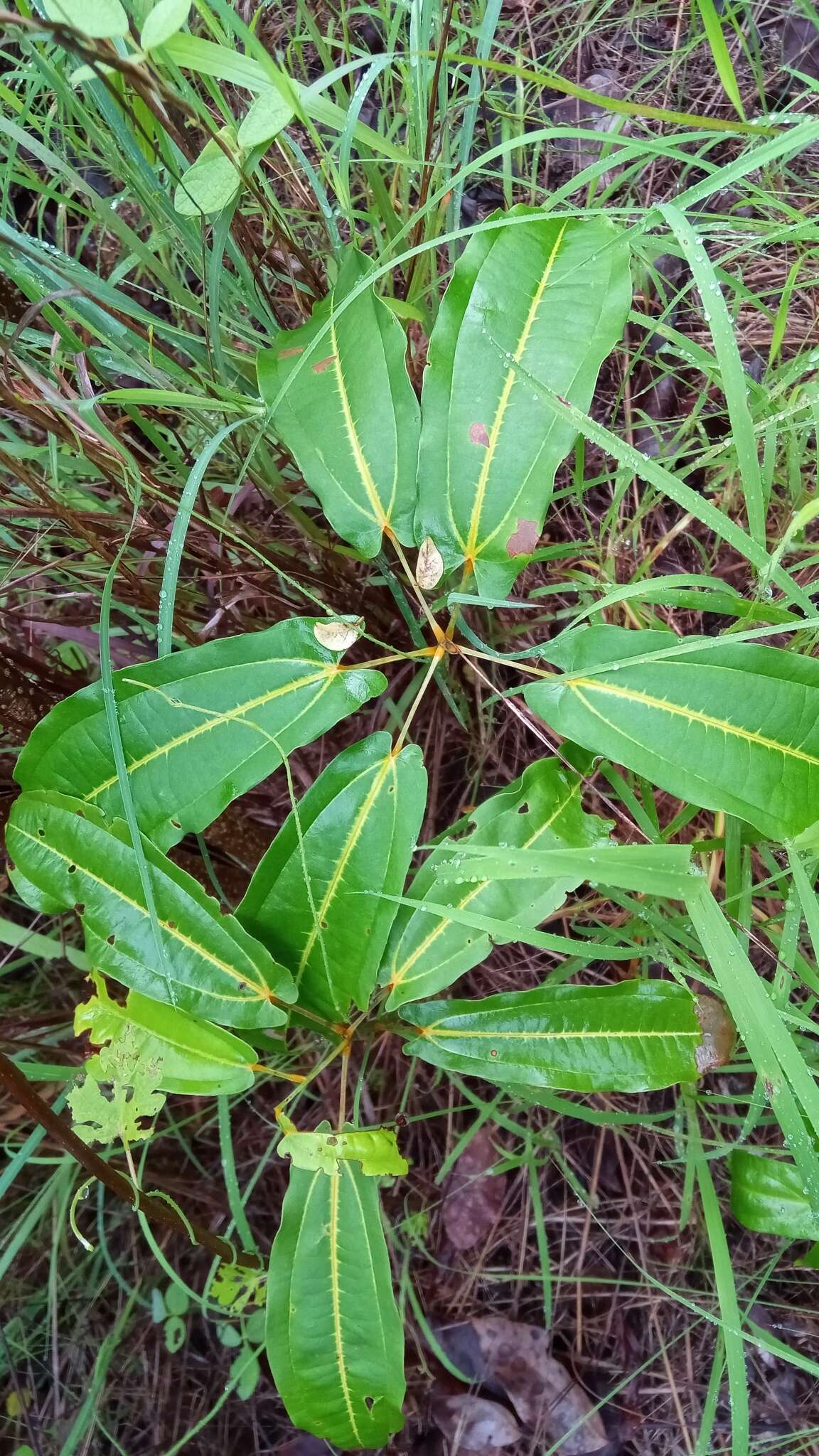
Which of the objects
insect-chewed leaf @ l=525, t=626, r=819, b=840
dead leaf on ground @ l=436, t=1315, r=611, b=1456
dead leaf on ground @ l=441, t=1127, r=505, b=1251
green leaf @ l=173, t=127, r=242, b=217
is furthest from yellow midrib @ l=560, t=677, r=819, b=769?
dead leaf on ground @ l=436, t=1315, r=611, b=1456

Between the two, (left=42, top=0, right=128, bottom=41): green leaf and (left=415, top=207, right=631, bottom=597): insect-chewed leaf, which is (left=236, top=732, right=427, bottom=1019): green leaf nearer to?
(left=415, top=207, right=631, bottom=597): insect-chewed leaf

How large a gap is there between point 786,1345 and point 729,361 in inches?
50.7

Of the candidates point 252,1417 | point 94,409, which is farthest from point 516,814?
point 252,1417

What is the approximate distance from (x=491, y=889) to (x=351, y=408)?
1.74 feet

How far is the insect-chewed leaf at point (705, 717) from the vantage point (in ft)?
2.66

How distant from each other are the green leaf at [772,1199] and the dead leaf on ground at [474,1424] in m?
0.57

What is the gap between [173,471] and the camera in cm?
116

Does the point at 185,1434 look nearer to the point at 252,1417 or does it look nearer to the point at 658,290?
the point at 252,1417

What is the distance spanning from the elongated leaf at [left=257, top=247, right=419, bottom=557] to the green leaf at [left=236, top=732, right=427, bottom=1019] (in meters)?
0.25

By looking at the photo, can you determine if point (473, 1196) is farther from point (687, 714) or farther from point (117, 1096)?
Result: point (687, 714)

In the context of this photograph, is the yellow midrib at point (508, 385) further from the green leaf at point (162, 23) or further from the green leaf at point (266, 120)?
the green leaf at point (162, 23)

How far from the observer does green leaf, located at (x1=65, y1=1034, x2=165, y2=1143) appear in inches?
35.0

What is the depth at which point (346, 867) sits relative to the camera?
2.98 feet

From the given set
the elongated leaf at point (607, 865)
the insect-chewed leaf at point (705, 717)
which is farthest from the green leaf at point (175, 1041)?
the insect-chewed leaf at point (705, 717)
